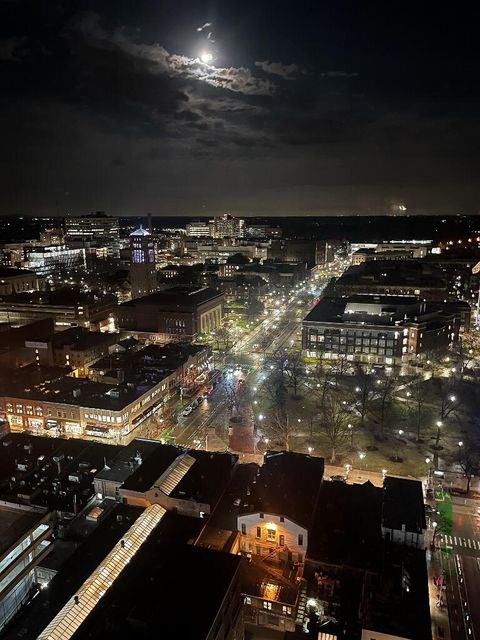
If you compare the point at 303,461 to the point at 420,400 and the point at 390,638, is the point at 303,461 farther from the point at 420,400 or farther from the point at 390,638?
the point at 420,400

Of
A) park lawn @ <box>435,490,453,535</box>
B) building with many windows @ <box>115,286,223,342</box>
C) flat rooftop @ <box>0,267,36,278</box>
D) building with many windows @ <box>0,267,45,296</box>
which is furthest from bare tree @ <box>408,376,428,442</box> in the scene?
flat rooftop @ <box>0,267,36,278</box>

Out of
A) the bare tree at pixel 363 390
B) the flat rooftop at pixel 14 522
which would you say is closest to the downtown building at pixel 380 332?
the bare tree at pixel 363 390

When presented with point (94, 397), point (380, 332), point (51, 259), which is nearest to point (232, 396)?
point (94, 397)

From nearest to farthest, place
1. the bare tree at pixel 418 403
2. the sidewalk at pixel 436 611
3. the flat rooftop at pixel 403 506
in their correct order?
A: the sidewalk at pixel 436 611 → the flat rooftop at pixel 403 506 → the bare tree at pixel 418 403

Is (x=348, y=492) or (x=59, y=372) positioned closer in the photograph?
(x=348, y=492)

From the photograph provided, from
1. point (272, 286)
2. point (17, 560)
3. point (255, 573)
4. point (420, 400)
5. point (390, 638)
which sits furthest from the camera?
point (272, 286)

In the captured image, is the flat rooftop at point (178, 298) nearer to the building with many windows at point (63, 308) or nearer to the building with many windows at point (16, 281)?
the building with many windows at point (63, 308)

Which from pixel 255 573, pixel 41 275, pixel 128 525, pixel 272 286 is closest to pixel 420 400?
pixel 255 573

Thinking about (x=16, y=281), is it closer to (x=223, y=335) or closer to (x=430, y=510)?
(x=223, y=335)
